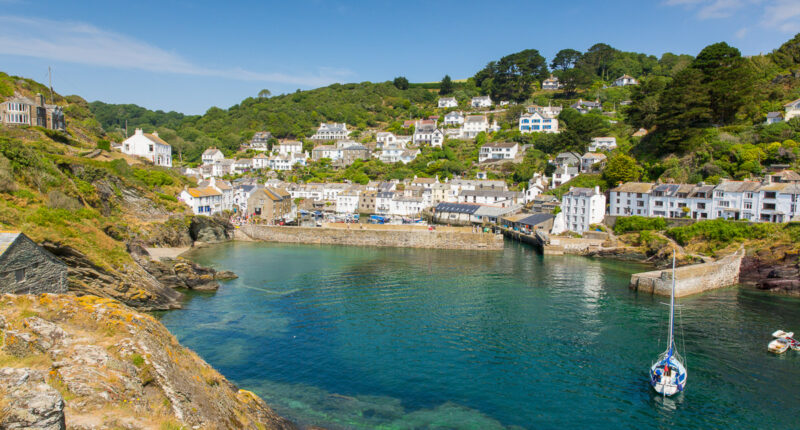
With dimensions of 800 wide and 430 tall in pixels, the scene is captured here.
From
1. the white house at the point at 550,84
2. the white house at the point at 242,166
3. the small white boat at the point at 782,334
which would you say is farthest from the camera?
the white house at the point at 550,84

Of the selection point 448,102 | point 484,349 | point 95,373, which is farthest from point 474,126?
point 95,373

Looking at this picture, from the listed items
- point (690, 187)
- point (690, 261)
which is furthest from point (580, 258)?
point (690, 187)

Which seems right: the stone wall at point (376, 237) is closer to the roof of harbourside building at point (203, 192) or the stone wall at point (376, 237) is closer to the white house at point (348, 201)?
the roof of harbourside building at point (203, 192)

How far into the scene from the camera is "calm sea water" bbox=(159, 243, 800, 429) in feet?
49.3

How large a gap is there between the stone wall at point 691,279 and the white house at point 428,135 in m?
63.0

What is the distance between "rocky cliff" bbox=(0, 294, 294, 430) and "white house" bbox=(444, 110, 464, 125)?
3603 inches

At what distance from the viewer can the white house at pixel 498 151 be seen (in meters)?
75.5

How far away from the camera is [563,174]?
204ft

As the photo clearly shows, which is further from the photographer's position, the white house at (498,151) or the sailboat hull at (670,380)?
the white house at (498,151)

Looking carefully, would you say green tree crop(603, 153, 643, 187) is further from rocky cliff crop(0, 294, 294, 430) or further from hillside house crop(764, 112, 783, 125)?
rocky cliff crop(0, 294, 294, 430)

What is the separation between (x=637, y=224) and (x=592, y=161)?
2118 centimetres

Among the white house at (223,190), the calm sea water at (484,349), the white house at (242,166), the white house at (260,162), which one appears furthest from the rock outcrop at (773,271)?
the white house at (242,166)

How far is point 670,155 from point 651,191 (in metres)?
10.7

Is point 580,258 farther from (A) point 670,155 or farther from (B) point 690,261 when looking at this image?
(A) point 670,155
